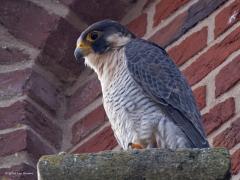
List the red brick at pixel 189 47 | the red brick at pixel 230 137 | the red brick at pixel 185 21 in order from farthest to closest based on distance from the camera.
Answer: the red brick at pixel 185 21 < the red brick at pixel 189 47 < the red brick at pixel 230 137

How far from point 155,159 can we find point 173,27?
1968mm

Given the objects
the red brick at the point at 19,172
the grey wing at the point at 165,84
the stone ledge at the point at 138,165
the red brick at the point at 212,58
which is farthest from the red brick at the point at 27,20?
the stone ledge at the point at 138,165

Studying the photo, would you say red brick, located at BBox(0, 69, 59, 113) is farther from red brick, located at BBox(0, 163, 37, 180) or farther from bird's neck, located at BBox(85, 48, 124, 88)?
red brick, located at BBox(0, 163, 37, 180)

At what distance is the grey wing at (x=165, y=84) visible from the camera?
11.9ft

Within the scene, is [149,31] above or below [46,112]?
above

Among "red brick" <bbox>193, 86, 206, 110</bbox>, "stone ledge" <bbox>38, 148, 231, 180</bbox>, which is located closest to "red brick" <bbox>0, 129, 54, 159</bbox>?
"red brick" <bbox>193, 86, 206, 110</bbox>

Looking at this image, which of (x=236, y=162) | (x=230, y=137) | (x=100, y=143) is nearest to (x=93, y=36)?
(x=100, y=143)

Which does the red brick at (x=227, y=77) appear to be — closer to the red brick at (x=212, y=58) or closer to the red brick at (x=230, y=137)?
the red brick at (x=212, y=58)

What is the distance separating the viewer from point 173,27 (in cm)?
430

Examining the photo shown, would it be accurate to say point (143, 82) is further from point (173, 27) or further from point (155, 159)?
point (155, 159)

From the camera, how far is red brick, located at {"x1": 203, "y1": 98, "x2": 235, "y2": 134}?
140 inches

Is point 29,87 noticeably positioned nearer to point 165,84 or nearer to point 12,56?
point 12,56

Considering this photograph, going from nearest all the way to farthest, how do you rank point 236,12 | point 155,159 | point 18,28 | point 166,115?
point 155,159 → point 166,115 → point 236,12 → point 18,28

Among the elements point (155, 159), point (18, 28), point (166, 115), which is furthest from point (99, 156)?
point (18, 28)
